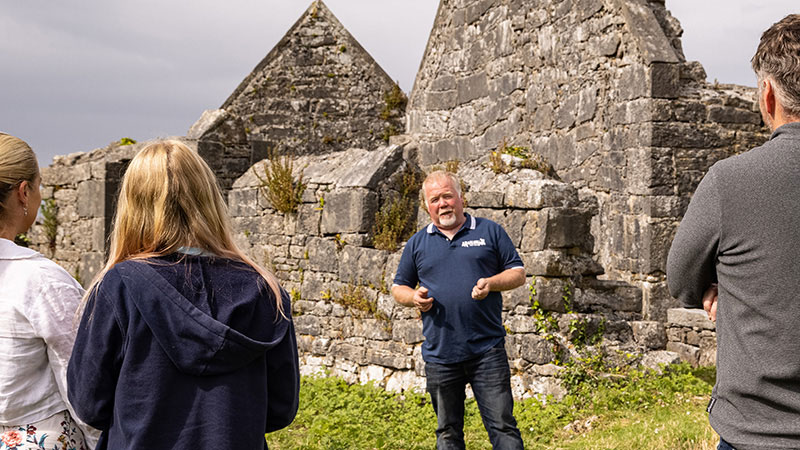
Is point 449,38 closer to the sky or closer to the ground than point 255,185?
closer to the sky

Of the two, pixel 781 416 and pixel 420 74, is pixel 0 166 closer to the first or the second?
pixel 781 416

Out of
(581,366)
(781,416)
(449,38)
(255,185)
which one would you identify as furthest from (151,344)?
(449,38)

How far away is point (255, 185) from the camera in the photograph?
344 inches

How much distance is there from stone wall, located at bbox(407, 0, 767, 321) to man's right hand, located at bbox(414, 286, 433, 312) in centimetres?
423

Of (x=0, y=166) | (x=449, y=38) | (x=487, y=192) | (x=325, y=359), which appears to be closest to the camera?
(x=0, y=166)

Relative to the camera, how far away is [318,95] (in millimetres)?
14023

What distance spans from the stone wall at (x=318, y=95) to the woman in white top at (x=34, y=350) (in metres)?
11.3

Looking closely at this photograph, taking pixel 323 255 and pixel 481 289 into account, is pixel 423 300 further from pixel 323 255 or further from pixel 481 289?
pixel 323 255

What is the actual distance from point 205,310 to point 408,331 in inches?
190

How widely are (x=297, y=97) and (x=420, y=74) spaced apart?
2.57m

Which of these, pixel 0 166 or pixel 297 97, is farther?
pixel 297 97

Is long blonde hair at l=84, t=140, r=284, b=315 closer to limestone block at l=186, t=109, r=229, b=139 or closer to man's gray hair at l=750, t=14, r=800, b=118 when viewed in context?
man's gray hair at l=750, t=14, r=800, b=118

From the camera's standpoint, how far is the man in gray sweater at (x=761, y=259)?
1.94 m

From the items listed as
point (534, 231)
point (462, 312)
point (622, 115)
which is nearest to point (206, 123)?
point (622, 115)
